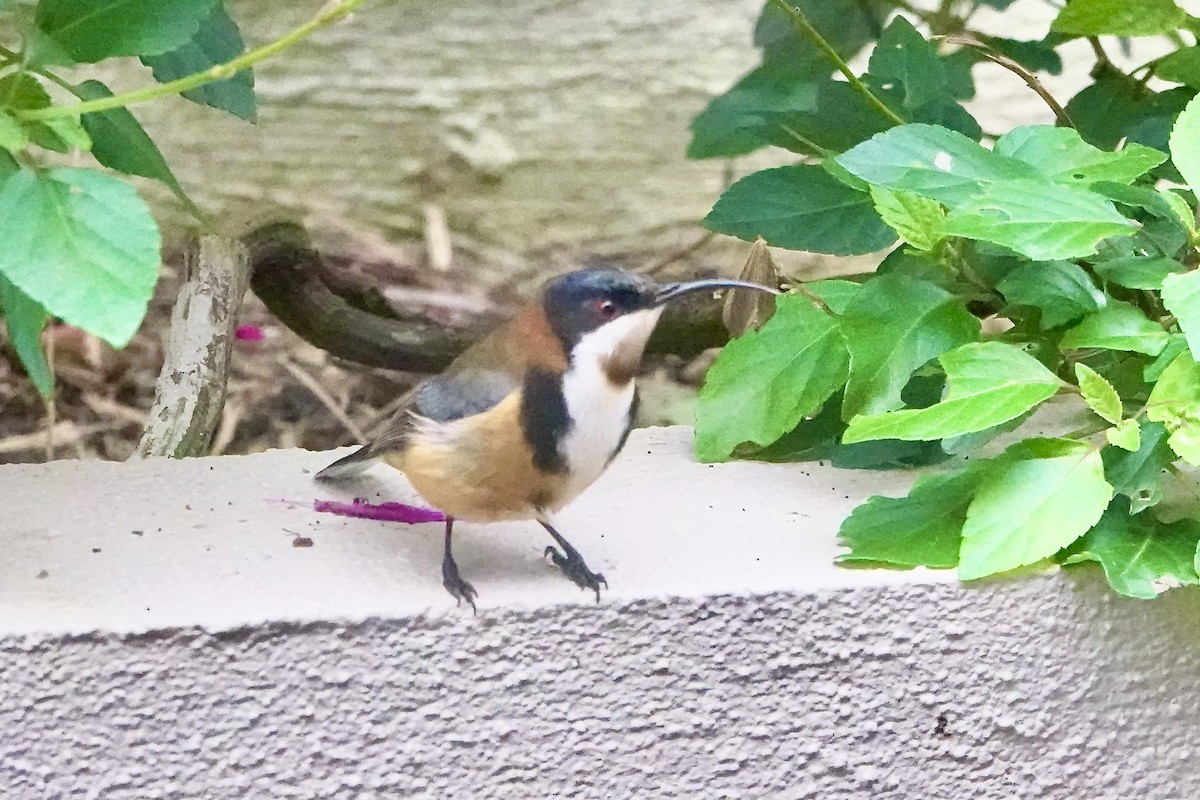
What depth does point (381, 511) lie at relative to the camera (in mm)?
1229

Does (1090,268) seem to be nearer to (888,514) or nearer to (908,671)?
(888,514)

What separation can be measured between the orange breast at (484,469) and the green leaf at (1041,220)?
0.42 metres

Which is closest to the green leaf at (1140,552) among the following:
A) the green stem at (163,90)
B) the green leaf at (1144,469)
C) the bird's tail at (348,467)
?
the green leaf at (1144,469)

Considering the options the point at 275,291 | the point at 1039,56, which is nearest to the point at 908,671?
the point at 1039,56

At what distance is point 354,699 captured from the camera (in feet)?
3.25

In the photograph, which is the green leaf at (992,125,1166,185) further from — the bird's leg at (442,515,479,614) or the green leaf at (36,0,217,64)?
the green leaf at (36,0,217,64)

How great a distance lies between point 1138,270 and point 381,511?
803 mm

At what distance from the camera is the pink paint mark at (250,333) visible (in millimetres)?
2018

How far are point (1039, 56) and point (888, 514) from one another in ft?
3.17

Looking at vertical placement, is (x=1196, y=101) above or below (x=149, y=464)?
above

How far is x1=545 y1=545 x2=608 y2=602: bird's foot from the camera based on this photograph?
103cm

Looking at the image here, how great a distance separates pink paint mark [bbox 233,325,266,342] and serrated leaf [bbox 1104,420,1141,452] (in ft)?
4.80

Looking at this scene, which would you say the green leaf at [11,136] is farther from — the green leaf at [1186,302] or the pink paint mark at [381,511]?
the green leaf at [1186,302]

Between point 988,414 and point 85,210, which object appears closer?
point 85,210
